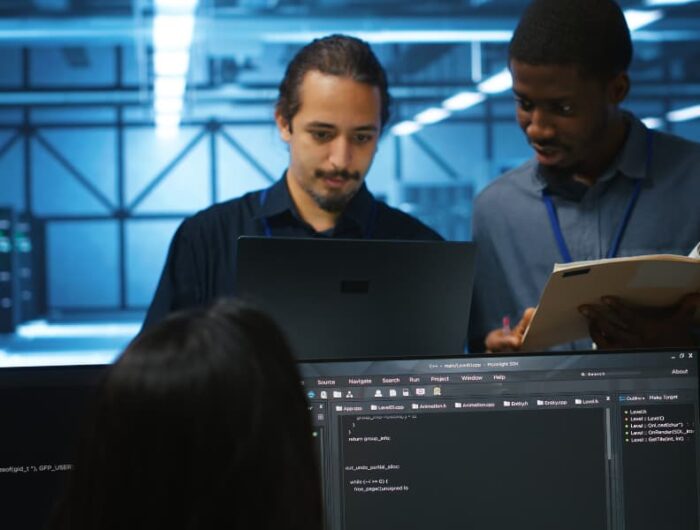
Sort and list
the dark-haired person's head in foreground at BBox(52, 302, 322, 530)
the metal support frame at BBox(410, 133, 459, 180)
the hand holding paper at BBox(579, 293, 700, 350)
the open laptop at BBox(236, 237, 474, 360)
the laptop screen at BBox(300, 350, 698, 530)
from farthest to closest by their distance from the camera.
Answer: the metal support frame at BBox(410, 133, 459, 180) → the hand holding paper at BBox(579, 293, 700, 350) → the open laptop at BBox(236, 237, 474, 360) → the laptop screen at BBox(300, 350, 698, 530) → the dark-haired person's head in foreground at BBox(52, 302, 322, 530)

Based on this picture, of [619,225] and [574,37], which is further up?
[574,37]

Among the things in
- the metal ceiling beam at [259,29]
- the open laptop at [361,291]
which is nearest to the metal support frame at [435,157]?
the metal ceiling beam at [259,29]

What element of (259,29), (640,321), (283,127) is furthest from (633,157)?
(259,29)

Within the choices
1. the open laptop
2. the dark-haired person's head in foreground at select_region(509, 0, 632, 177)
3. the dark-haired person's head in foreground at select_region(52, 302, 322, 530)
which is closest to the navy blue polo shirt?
the dark-haired person's head in foreground at select_region(509, 0, 632, 177)

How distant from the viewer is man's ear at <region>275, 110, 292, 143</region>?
212 cm

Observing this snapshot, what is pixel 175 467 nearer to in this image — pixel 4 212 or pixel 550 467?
pixel 550 467

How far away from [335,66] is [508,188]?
1.59 feet

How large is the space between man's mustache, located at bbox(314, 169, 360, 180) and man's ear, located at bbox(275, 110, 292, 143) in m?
0.14

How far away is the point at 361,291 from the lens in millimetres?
1448

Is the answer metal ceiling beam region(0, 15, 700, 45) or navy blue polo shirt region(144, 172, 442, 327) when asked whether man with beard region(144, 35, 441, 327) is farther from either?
metal ceiling beam region(0, 15, 700, 45)

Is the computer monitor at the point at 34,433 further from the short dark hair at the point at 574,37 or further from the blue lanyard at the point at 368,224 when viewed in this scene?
the short dark hair at the point at 574,37

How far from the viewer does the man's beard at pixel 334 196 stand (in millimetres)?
2014

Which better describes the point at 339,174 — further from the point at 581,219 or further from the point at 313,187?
the point at 581,219

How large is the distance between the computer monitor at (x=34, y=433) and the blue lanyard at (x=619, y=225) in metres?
1.18
